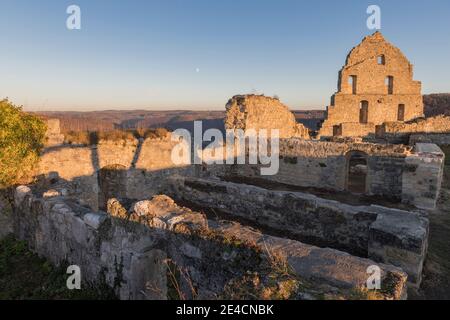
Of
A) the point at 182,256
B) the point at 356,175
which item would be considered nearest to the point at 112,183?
the point at 182,256

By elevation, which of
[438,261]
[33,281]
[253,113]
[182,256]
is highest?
[253,113]

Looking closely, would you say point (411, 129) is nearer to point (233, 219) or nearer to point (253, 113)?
point (253, 113)

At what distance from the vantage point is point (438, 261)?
5523mm

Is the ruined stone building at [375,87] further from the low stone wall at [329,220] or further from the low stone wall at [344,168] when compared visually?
the low stone wall at [329,220]

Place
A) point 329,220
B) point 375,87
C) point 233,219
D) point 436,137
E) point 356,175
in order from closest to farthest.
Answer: point 329,220, point 233,219, point 356,175, point 436,137, point 375,87

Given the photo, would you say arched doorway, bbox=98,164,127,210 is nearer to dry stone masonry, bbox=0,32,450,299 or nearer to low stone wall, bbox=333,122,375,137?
dry stone masonry, bbox=0,32,450,299

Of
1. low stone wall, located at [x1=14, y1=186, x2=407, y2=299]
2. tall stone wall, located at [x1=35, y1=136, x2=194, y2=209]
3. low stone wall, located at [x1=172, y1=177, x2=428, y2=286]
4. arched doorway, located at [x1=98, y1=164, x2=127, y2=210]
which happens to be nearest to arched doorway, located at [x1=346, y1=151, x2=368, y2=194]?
low stone wall, located at [x1=172, y1=177, x2=428, y2=286]

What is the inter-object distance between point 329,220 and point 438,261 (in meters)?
2.03

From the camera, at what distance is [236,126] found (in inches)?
606

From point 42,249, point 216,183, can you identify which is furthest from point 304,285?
point 42,249

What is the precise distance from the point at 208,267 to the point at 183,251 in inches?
20.9

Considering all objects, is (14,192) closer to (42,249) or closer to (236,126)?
(42,249)

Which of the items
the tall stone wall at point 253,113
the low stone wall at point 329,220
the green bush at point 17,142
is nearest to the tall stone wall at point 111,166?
the green bush at point 17,142

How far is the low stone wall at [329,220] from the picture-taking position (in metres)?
4.62
